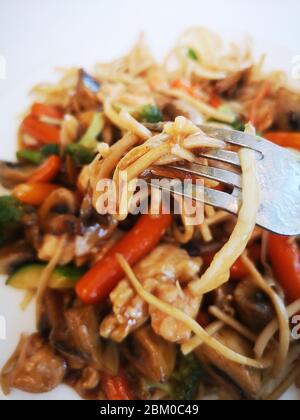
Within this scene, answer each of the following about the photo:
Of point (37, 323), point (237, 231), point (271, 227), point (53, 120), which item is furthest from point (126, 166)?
point (53, 120)

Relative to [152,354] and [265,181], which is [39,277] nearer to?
[152,354]

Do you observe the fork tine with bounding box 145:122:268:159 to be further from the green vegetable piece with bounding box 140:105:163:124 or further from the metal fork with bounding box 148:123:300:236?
the green vegetable piece with bounding box 140:105:163:124

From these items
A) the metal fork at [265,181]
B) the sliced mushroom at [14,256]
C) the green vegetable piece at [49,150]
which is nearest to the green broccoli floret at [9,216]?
the sliced mushroom at [14,256]

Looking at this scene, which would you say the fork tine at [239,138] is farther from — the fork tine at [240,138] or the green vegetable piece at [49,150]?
the green vegetable piece at [49,150]

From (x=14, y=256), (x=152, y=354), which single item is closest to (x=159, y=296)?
(x=152, y=354)

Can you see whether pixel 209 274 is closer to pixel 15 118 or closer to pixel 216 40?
pixel 15 118

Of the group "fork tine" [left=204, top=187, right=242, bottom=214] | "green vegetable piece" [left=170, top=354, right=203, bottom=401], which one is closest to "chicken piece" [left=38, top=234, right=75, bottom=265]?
"green vegetable piece" [left=170, top=354, right=203, bottom=401]
